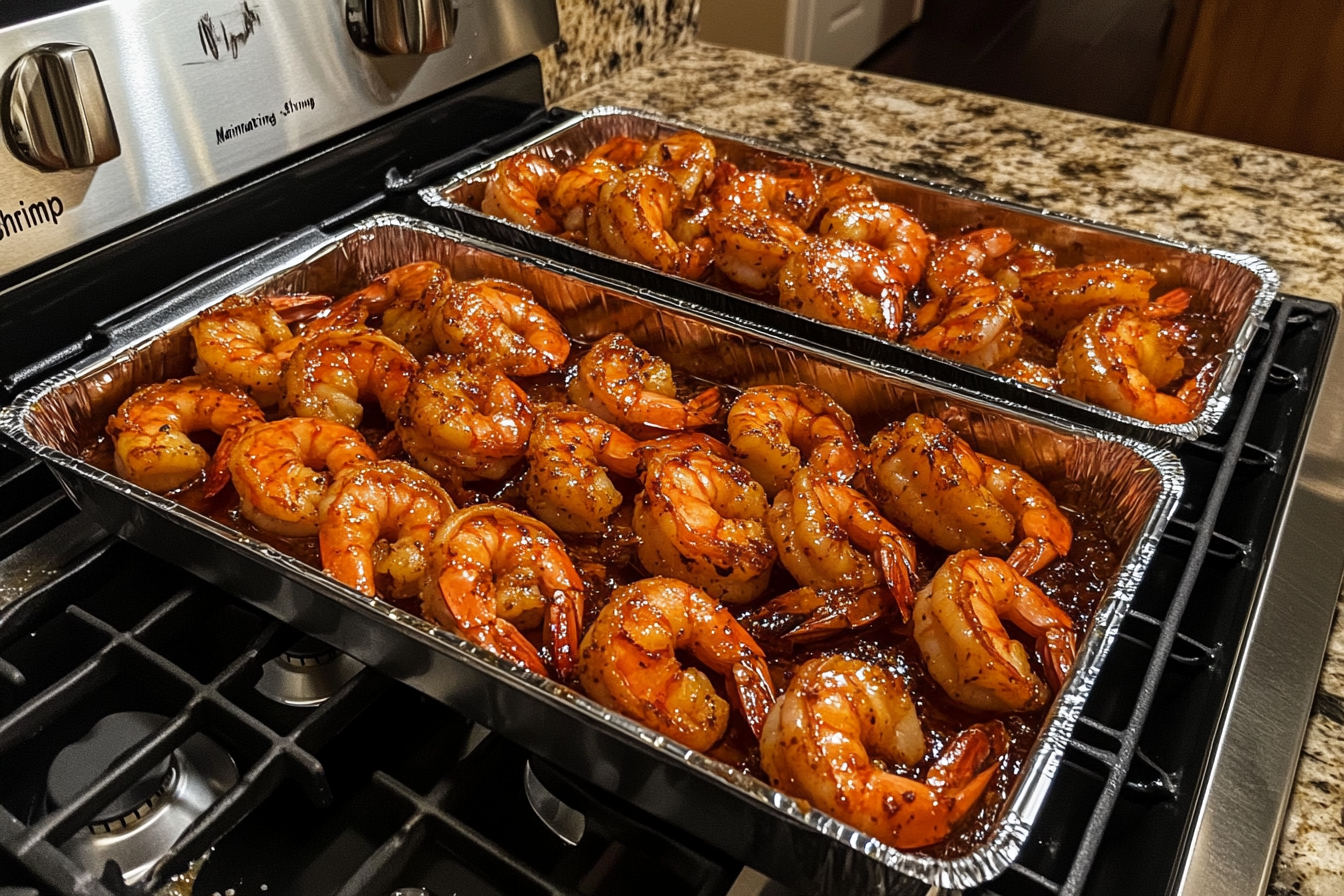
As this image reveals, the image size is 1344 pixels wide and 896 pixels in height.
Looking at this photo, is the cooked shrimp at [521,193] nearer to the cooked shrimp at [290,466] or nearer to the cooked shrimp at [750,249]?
the cooked shrimp at [750,249]

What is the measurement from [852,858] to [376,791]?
18.6 inches

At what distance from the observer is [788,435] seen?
1.42 m

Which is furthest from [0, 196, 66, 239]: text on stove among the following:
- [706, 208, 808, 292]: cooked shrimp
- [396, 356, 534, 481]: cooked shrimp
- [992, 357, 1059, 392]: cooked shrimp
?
[992, 357, 1059, 392]: cooked shrimp

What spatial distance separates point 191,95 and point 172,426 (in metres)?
0.48

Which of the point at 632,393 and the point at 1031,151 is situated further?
the point at 1031,151

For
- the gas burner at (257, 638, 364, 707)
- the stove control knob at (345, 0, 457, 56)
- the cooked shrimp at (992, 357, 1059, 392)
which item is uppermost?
the stove control knob at (345, 0, 457, 56)

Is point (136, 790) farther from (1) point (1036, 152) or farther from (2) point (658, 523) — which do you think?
(1) point (1036, 152)

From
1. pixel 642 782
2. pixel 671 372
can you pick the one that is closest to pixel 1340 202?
pixel 671 372

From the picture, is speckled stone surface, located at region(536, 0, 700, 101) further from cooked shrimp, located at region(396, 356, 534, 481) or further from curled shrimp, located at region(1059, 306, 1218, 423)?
curled shrimp, located at region(1059, 306, 1218, 423)

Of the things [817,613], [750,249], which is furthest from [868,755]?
[750,249]

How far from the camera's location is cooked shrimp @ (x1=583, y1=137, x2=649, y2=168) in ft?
6.87

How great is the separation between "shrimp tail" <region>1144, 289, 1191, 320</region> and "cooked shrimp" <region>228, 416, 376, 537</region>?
128 cm

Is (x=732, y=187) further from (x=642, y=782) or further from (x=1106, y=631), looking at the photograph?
(x=642, y=782)

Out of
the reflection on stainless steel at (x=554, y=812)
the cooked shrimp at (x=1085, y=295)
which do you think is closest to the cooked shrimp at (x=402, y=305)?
the reflection on stainless steel at (x=554, y=812)
